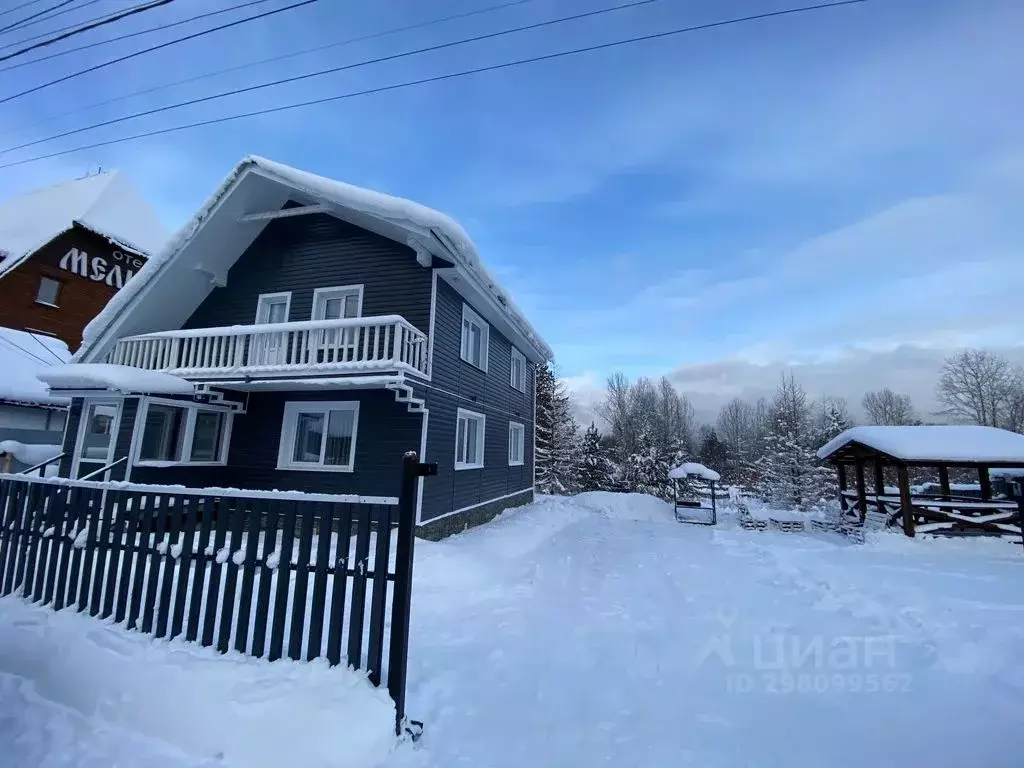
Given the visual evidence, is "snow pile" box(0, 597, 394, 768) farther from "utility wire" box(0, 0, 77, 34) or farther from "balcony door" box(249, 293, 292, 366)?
"utility wire" box(0, 0, 77, 34)

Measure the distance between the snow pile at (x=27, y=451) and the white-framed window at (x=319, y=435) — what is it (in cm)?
777

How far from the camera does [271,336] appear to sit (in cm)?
1055

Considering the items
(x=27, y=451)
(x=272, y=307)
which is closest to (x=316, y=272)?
(x=272, y=307)

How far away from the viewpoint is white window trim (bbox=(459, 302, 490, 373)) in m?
11.8

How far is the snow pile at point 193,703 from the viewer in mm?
2574

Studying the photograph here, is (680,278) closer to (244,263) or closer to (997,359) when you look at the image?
(244,263)

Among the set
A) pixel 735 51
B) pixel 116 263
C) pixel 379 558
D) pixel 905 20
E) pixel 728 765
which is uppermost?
pixel 116 263

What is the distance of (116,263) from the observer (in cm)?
2097

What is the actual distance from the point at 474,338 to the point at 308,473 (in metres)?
5.75

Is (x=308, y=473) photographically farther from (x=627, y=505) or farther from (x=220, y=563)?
(x=627, y=505)

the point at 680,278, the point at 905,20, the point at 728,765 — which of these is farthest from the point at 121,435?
the point at 680,278

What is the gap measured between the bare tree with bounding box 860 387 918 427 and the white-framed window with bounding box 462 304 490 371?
4772 cm

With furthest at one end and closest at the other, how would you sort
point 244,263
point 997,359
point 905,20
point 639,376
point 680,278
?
point 639,376 → point 997,359 → point 680,278 → point 244,263 → point 905,20

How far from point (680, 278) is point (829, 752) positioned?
14994 millimetres
